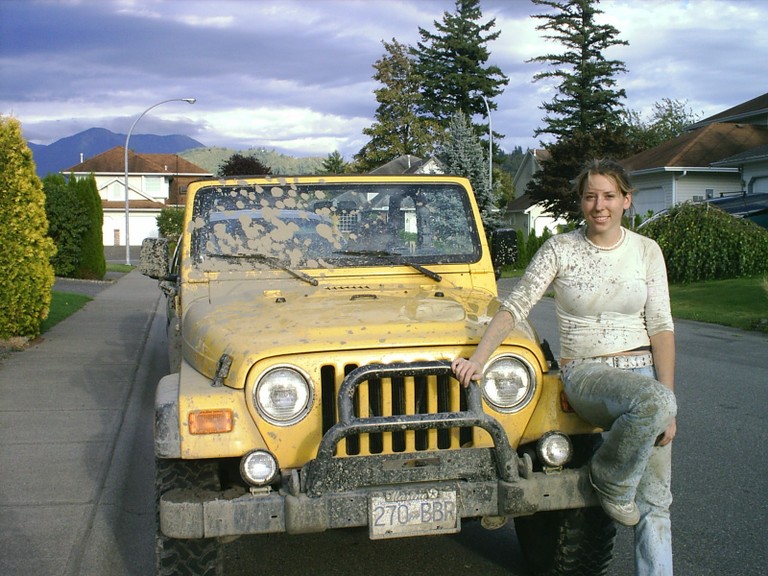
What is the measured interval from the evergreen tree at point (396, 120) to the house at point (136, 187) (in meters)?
17.2

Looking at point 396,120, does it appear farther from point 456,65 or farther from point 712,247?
point 712,247

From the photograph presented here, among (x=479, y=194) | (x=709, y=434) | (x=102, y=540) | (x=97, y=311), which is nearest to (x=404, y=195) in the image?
(x=102, y=540)

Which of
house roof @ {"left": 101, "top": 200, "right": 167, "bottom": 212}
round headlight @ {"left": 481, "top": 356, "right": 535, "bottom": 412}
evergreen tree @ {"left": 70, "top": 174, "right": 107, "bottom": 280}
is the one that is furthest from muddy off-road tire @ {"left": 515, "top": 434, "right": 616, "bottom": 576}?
house roof @ {"left": 101, "top": 200, "right": 167, "bottom": 212}

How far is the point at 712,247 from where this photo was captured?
73.7 feet

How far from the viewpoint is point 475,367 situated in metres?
3.42

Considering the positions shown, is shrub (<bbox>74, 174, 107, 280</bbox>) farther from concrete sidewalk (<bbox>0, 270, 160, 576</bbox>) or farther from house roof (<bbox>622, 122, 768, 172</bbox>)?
house roof (<bbox>622, 122, 768, 172</bbox>)

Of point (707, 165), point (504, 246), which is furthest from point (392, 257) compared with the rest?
point (707, 165)

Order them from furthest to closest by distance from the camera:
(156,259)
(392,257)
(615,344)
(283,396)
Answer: (156,259) < (392,257) < (615,344) < (283,396)

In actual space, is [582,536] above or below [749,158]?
below

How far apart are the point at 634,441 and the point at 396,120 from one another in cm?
5604

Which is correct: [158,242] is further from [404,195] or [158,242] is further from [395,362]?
[395,362]

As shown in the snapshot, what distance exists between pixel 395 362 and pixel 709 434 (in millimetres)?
4344

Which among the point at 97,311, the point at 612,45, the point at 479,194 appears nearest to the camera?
the point at 97,311

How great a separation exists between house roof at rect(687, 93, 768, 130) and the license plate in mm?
40098
